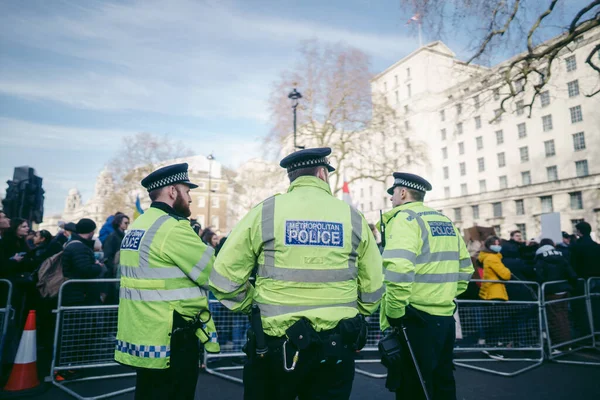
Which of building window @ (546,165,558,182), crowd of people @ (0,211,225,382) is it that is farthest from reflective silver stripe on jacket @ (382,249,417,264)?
building window @ (546,165,558,182)

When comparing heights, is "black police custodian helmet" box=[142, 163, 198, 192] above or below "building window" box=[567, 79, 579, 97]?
below

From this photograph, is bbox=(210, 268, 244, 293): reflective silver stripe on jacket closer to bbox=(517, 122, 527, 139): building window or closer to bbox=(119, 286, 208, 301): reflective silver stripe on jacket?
bbox=(119, 286, 208, 301): reflective silver stripe on jacket

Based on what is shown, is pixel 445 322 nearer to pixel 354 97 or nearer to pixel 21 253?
pixel 21 253

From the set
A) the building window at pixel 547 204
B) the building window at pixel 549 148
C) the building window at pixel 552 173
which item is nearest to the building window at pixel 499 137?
the building window at pixel 549 148

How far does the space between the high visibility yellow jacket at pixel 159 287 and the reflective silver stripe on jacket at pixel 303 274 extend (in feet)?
2.13

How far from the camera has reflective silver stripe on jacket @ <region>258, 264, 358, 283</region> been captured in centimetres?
224

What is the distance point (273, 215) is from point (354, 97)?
20.3 metres

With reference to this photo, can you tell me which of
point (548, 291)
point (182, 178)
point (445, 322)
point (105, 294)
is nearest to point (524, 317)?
point (548, 291)

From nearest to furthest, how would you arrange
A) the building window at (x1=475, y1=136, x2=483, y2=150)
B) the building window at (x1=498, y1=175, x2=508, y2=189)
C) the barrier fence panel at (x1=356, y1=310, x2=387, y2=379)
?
the barrier fence panel at (x1=356, y1=310, x2=387, y2=379)
the building window at (x1=498, y1=175, x2=508, y2=189)
the building window at (x1=475, y1=136, x2=483, y2=150)

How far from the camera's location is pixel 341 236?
93.4 inches

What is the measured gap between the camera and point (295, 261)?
2264 mm

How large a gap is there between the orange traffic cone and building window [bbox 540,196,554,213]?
1903 inches

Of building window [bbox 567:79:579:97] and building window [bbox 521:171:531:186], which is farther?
building window [bbox 521:171:531:186]

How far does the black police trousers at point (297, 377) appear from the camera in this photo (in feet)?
7.20
